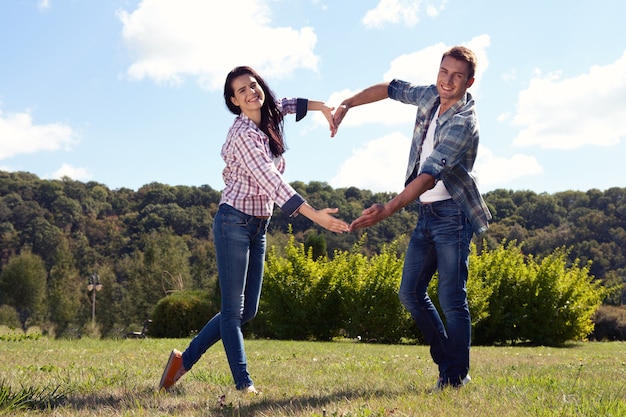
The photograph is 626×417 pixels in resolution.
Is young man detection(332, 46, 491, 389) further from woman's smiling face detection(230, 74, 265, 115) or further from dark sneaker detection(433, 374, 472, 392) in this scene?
woman's smiling face detection(230, 74, 265, 115)

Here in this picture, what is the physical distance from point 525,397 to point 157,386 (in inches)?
97.0

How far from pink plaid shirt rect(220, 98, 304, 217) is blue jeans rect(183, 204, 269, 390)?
9 centimetres

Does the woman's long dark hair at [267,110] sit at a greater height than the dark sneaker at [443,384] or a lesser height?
greater

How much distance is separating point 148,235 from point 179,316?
174 feet

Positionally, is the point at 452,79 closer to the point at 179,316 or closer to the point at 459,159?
the point at 459,159

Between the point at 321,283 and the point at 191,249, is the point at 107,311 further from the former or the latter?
the point at 321,283

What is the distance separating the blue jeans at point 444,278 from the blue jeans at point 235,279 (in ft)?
3.37

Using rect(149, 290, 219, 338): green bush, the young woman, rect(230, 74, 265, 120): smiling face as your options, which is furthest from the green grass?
rect(149, 290, 219, 338): green bush

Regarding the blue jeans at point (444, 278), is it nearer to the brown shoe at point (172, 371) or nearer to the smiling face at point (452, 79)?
the smiling face at point (452, 79)

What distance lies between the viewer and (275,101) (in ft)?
14.5

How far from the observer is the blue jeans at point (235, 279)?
3984 mm

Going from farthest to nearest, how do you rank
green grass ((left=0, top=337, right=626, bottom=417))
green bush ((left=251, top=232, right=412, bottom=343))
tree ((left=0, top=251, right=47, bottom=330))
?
tree ((left=0, top=251, right=47, bottom=330))
green bush ((left=251, top=232, right=412, bottom=343))
green grass ((left=0, top=337, right=626, bottom=417))

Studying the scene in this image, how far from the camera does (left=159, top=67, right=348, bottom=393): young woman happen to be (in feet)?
12.8

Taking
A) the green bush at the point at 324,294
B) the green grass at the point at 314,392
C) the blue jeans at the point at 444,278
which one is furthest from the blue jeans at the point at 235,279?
the green bush at the point at 324,294
